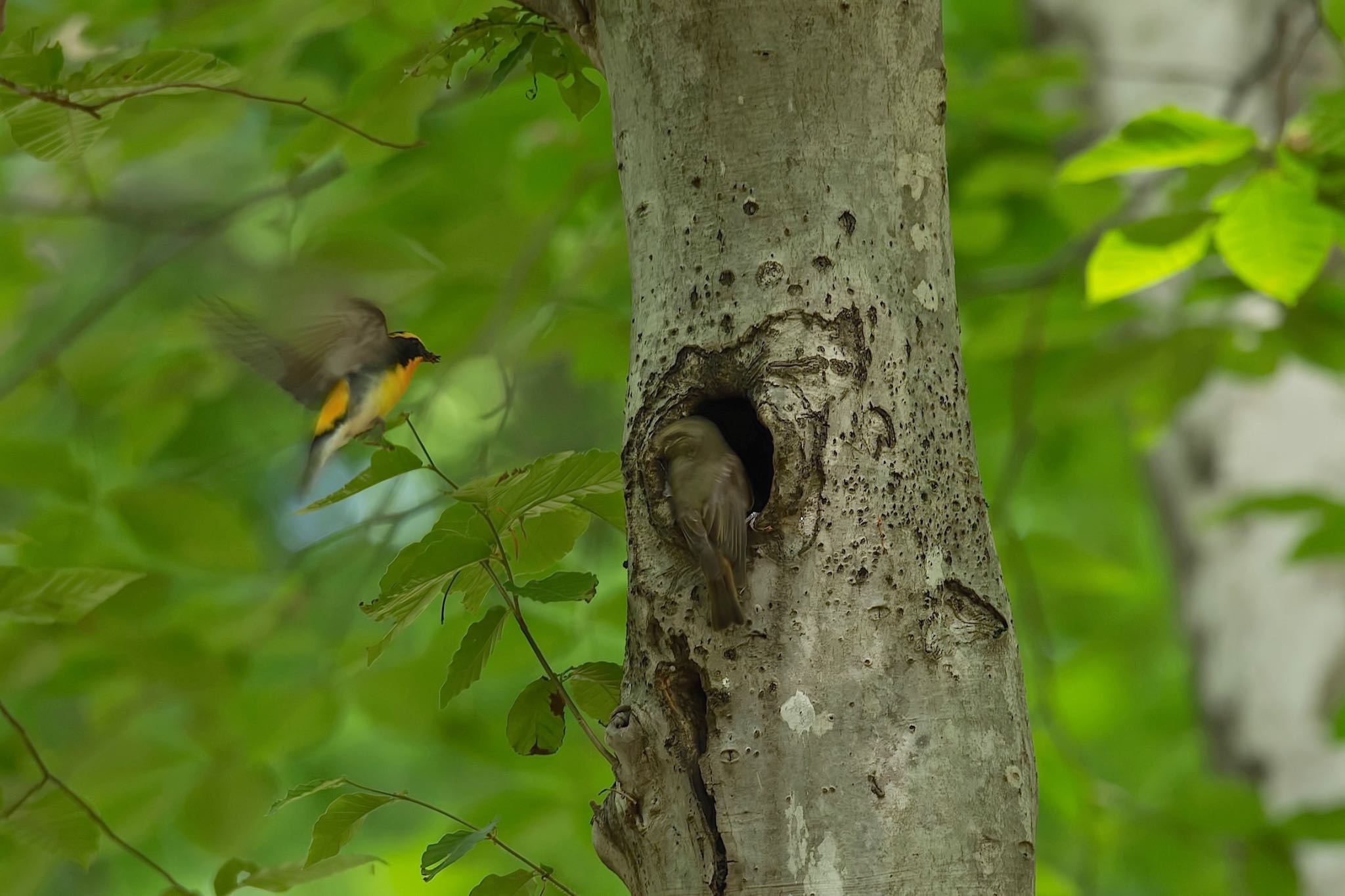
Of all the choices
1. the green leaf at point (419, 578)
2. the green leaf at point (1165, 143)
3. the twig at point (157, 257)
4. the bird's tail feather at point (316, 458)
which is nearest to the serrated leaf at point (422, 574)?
the green leaf at point (419, 578)

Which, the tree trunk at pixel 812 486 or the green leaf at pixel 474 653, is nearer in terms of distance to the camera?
the tree trunk at pixel 812 486

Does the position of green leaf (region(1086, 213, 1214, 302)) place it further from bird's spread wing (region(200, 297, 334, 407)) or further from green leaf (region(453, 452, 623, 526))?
bird's spread wing (region(200, 297, 334, 407))

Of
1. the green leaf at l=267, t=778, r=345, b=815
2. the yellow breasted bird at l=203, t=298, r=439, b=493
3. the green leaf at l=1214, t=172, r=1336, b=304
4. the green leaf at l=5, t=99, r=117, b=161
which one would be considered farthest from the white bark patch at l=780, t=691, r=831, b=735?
the green leaf at l=1214, t=172, r=1336, b=304

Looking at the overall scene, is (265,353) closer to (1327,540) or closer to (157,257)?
(157,257)

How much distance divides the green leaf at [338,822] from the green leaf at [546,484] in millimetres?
313

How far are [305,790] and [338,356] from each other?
0.49 meters

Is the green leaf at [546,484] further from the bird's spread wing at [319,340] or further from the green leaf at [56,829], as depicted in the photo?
the green leaf at [56,829]

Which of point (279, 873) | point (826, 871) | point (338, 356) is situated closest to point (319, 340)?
point (338, 356)

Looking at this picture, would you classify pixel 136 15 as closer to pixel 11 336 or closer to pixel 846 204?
pixel 11 336

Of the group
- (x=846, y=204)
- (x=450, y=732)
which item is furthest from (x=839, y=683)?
(x=450, y=732)

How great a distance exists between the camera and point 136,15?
2.74m

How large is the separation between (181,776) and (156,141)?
48.3 inches

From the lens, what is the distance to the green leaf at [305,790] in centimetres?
114

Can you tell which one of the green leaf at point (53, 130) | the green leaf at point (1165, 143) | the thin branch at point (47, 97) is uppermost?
the thin branch at point (47, 97)
